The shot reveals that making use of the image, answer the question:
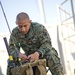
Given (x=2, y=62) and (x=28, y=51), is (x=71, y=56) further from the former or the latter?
(x=28, y=51)

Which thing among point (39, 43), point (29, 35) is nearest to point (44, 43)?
point (39, 43)

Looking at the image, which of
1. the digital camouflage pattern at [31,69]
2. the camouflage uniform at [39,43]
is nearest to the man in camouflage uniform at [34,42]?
the camouflage uniform at [39,43]

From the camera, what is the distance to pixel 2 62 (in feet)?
16.4

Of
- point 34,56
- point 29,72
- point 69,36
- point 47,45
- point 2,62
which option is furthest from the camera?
point 69,36

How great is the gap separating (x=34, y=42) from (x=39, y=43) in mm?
62

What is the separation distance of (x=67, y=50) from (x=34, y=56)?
3981 millimetres

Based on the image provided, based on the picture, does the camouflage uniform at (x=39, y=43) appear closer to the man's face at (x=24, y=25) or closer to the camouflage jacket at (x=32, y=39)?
the camouflage jacket at (x=32, y=39)

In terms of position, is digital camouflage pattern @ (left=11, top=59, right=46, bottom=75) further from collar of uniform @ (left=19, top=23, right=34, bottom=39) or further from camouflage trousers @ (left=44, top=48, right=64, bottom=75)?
collar of uniform @ (left=19, top=23, right=34, bottom=39)

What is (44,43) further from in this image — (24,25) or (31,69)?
(31,69)

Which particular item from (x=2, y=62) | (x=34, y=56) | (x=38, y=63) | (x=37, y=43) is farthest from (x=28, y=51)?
(x=2, y=62)

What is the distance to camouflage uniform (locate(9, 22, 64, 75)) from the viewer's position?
2.12m

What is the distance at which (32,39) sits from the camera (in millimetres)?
2348

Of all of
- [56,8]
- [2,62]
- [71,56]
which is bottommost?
[71,56]

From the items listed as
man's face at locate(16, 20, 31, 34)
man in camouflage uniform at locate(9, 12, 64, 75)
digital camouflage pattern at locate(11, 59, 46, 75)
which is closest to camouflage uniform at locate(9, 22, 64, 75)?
man in camouflage uniform at locate(9, 12, 64, 75)
